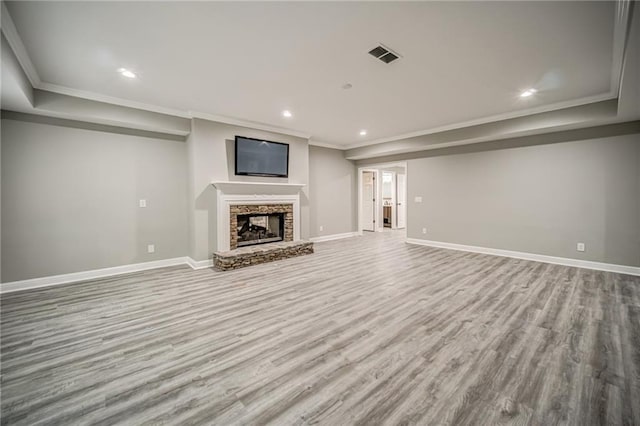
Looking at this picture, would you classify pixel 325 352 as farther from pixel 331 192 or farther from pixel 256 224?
pixel 331 192

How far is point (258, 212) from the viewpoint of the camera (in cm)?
529

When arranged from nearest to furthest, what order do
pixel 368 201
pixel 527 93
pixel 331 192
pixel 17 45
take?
pixel 17 45
pixel 527 93
pixel 331 192
pixel 368 201

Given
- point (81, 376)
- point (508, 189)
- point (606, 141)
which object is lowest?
point (81, 376)

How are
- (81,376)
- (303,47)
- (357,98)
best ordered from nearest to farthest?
1. (81,376)
2. (303,47)
3. (357,98)

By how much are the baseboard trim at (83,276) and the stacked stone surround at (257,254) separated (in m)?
0.96

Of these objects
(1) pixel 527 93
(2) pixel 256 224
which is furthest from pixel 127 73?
(1) pixel 527 93

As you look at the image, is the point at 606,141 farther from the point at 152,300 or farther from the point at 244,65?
the point at 152,300

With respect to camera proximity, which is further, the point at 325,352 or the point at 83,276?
the point at 83,276

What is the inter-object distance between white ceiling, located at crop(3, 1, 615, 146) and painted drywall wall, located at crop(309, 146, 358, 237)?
2.94 m

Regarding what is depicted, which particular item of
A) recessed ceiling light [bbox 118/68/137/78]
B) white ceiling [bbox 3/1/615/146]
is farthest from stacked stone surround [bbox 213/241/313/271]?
recessed ceiling light [bbox 118/68/137/78]

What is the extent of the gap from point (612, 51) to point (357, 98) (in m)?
2.76

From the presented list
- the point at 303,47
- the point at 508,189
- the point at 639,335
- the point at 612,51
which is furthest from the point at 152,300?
the point at 508,189

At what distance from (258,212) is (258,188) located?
50cm

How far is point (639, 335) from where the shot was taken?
2.26 meters
